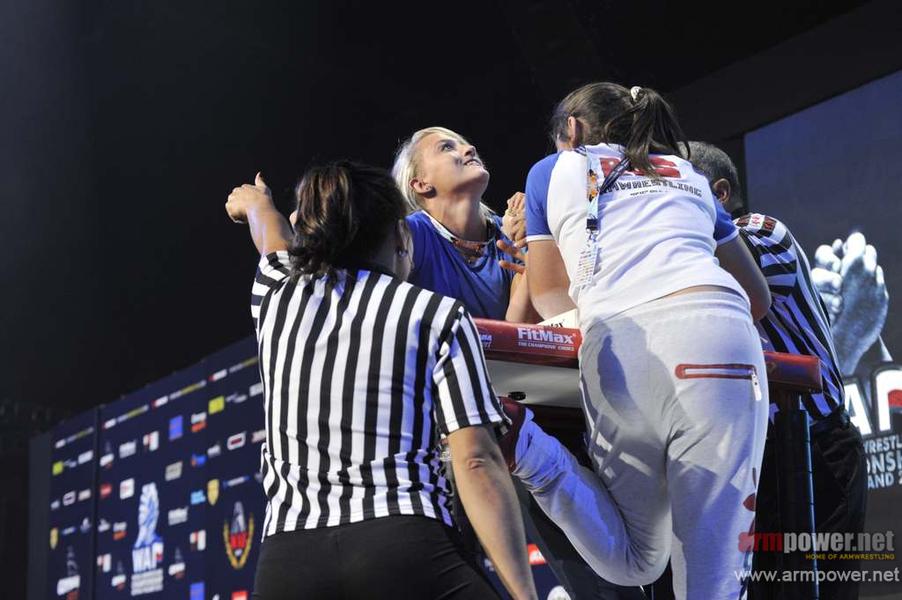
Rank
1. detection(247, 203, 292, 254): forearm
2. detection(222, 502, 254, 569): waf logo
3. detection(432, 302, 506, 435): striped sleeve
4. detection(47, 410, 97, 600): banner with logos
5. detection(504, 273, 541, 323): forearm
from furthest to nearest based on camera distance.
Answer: detection(47, 410, 97, 600): banner with logos → detection(222, 502, 254, 569): waf logo → detection(504, 273, 541, 323): forearm → detection(247, 203, 292, 254): forearm → detection(432, 302, 506, 435): striped sleeve

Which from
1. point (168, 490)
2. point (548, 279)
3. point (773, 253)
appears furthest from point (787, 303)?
point (168, 490)

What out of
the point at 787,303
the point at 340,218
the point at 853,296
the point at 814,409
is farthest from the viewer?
the point at 853,296

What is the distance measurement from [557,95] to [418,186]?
2.82 metres

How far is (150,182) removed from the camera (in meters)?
6.70

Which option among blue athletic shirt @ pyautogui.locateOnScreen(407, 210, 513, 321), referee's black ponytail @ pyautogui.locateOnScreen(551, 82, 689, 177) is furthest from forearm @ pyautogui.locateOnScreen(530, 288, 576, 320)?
blue athletic shirt @ pyautogui.locateOnScreen(407, 210, 513, 321)

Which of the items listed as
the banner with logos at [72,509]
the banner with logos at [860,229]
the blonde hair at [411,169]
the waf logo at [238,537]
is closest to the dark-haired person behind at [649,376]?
the blonde hair at [411,169]

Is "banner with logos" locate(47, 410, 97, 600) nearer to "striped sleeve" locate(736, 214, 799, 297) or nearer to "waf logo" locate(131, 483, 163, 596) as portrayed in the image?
"waf logo" locate(131, 483, 163, 596)

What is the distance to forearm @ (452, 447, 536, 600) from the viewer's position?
134 centimetres

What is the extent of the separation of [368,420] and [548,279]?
697 millimetres

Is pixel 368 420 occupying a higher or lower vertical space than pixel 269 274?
lower

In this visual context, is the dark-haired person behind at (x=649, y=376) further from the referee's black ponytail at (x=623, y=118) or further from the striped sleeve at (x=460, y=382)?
the striped sleeve at (x=460, y=382)

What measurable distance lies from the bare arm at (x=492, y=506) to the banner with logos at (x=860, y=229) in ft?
10.6

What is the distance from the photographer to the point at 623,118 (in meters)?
1.99

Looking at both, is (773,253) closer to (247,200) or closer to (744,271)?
(744,271)
